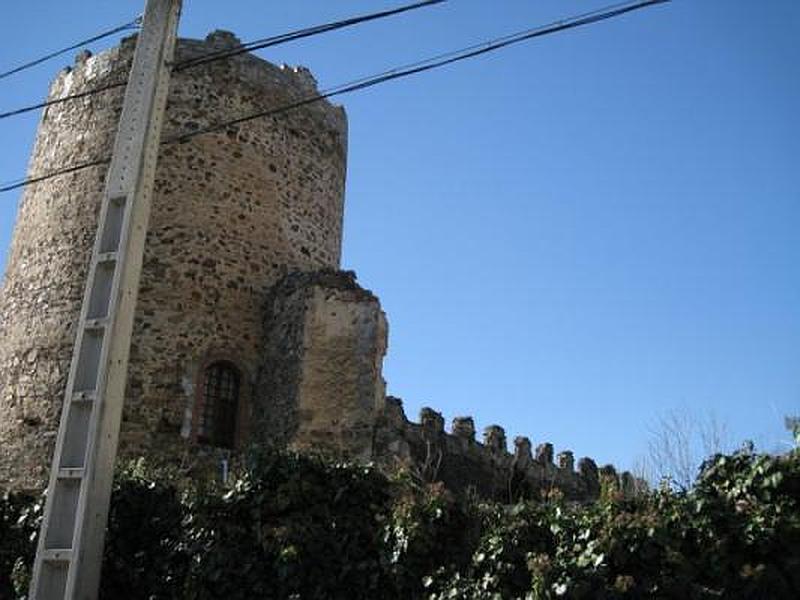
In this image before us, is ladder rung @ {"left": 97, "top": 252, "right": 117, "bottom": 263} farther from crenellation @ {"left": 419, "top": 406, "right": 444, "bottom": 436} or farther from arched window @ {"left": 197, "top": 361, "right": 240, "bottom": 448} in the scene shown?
crenellation @ {"left": 419, "top": 406, "right": 444, "bottom": 436}

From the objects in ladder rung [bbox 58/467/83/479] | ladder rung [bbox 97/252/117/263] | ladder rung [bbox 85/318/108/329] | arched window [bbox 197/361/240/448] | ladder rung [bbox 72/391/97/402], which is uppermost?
arched window [bbox 197/361/240/448]

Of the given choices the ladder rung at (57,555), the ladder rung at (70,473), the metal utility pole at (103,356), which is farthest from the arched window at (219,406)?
the ladder rung at (57,555)

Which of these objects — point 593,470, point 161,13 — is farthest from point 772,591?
point 593,470

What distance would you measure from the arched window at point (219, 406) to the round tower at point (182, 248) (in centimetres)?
2

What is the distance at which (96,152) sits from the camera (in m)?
15.4

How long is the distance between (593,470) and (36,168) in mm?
13458

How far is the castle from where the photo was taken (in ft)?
45.2

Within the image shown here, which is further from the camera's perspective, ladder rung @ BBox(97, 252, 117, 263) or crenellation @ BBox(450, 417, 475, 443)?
crenellation @ BBox(450, 417, 475, 443)

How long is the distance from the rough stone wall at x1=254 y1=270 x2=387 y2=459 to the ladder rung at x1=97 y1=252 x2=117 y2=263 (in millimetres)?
5585

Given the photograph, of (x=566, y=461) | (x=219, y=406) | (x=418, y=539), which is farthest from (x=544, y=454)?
(x=418, y=539)

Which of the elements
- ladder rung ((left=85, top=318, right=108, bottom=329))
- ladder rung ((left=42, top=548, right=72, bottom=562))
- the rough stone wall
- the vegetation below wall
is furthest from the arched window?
ladder rung ((left=42, top=548, right=72, bottom=562))

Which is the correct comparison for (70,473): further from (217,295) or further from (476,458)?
(476,458)

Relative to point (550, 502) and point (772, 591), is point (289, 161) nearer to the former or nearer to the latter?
point (550, 502)

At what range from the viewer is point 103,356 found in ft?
24.5
